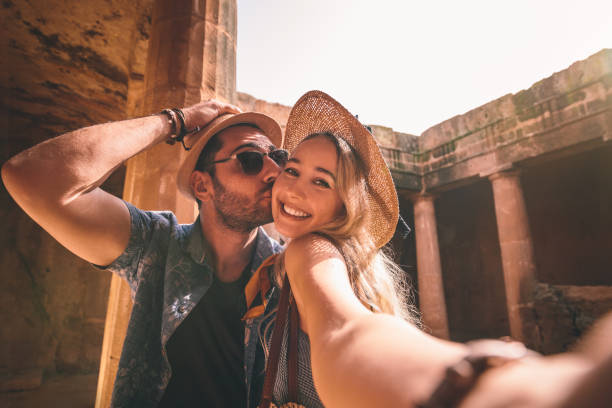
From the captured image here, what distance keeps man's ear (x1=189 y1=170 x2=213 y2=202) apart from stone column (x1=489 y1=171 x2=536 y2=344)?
781cm

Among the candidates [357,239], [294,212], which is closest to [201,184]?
[294,212]

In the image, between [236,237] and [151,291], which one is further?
[236,237]

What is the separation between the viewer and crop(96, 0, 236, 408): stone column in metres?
2.26

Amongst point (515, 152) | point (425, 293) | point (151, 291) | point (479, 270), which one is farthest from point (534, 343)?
point (151, 291)

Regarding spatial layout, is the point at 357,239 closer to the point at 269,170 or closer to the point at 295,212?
the point at 295,212

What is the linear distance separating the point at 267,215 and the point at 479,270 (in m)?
13.0

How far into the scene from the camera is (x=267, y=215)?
5.94 feet

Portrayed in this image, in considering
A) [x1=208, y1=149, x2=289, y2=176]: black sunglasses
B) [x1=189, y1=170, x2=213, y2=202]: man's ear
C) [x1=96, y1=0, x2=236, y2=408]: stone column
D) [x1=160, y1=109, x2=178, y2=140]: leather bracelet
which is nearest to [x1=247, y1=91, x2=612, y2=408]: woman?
[x1=208, y1=149, x2=289, y2=176]: black sunglasses

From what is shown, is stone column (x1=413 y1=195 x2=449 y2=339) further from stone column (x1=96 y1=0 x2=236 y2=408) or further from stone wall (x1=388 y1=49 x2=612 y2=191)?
stone column (x1=96 y1=0 x2=236 y2=408)

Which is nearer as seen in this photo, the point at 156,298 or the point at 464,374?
the point at 464,374

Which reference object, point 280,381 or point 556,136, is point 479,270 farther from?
point 280,381

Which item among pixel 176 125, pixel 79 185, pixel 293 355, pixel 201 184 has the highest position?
pixel 176 125

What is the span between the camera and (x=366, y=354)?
504 millimetres

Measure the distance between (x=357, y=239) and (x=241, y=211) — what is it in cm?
76
